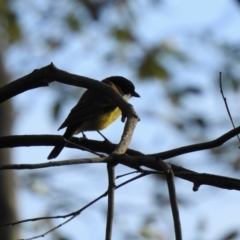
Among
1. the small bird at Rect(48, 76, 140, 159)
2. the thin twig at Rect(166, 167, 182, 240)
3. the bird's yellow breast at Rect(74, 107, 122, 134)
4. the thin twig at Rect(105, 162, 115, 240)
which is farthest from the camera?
the bird's yellow breast at Rect(74, 107, 122, 134)

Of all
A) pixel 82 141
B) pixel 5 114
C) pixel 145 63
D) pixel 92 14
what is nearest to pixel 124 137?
pixel 82 141

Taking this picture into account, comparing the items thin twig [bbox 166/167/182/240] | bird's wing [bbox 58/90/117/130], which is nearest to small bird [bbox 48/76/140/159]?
bird's wing [bbox 58/90/117/130]

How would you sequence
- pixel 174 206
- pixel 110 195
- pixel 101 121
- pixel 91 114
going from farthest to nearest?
pixel 101 121, pixel 91 114, pixel 110 195, pixel 174 206

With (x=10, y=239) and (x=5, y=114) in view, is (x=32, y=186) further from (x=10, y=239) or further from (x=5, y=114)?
(x=10, y=239)

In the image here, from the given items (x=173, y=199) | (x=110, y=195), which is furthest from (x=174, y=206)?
(x=110, y=195)

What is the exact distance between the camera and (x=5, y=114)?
8.55m

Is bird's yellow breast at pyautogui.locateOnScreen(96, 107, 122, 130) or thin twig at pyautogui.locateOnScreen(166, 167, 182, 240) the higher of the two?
bird's yellow breast at pyautogui.locateOnScreen(96, 107, 122, 130)

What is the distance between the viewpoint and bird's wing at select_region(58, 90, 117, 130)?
6312mm

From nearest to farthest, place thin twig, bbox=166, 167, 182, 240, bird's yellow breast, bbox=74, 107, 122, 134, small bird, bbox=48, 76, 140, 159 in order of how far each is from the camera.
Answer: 1. thin twig, bbox=166, 167, 182, 240
2. small bird, bbox=48, 76, 140, 159
3. bird's yellow breast, bbox=74, 107, 122, 134

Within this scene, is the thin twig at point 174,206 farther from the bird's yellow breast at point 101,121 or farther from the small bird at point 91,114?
the bird's yellow breast at point 101,121

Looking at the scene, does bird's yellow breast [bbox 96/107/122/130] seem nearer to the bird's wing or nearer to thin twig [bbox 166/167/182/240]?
the bird's wing

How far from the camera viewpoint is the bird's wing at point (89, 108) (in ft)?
20.7

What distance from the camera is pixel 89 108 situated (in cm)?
662

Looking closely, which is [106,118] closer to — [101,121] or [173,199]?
[101,121]
